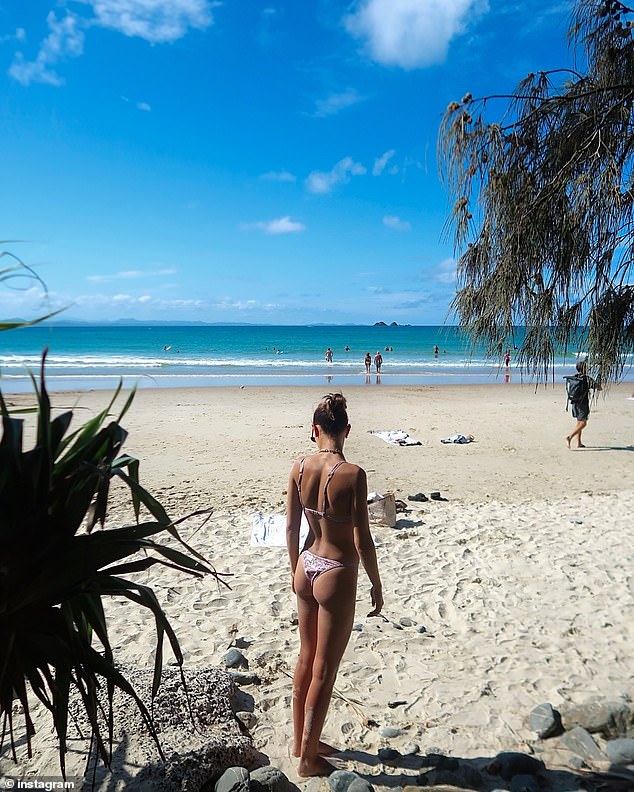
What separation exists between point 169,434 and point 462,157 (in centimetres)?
1125

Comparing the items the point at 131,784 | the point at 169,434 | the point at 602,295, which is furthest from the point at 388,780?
the point at 169,434

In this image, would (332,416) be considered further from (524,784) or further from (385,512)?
(385,512)

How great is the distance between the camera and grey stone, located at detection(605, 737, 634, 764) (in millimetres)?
3020

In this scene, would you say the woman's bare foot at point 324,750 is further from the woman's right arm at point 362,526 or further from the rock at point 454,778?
the woman's right arm at point 362,526

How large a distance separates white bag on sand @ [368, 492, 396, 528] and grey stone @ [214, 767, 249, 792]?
4.53 metres

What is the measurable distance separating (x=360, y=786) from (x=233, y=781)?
2.01 ft

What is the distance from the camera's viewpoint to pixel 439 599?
5.11 metres

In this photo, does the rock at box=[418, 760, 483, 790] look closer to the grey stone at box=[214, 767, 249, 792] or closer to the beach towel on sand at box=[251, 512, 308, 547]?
the grey stone at box=[214, 767, 249, 792]

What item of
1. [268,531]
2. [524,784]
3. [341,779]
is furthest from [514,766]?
[268,531]

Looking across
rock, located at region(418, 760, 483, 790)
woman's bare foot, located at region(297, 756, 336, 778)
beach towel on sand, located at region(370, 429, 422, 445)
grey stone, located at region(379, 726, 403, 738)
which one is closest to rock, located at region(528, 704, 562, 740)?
rock, located at region(418, 760, 483, 790)

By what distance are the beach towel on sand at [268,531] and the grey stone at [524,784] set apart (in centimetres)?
377

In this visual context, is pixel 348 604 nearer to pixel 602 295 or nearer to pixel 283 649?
pixel 283 649

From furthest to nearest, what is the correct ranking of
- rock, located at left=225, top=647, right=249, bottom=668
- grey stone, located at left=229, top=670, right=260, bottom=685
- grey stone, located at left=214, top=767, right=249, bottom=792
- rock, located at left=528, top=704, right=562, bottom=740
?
rock, located at left=225, top=647, right=249, bottom=668 < grey stone, located at left=229, top=670, right=260, bottom=685 < rock, located at left=528, top=704, right=562, bottom=740 < grey stone, located at left=214, top=767, right=249, bottom=792

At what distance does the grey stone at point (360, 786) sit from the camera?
Answer: 8.98ft
